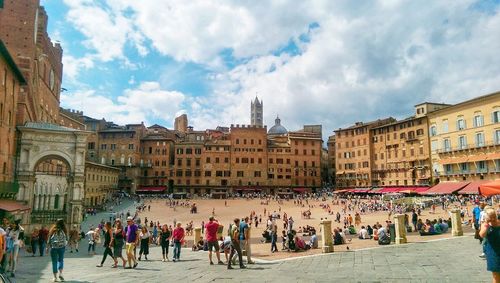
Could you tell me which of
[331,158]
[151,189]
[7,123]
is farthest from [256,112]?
[7,123]

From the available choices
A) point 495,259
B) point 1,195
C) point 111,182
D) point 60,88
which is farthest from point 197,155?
point 495,259

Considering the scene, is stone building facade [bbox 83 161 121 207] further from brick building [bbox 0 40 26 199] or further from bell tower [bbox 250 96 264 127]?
bell tower [bbox 250 96 264 127]

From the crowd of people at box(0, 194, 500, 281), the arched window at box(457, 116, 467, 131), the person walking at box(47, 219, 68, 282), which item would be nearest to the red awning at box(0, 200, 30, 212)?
the crowd of people at box(0, 194, 500, 281)

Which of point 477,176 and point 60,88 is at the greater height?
point 60,88

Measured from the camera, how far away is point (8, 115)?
24.9 m

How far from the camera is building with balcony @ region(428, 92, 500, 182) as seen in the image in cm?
4462

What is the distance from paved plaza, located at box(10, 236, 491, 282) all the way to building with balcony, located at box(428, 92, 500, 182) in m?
38.1

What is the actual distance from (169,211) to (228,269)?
141 ft

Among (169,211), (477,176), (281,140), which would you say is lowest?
(169,211)

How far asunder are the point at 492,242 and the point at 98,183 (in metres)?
59.9

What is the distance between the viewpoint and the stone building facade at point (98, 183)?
53.6m

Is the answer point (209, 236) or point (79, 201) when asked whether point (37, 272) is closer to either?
point (209, 236)

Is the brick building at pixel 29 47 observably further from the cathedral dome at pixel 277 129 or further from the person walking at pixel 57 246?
the cathedral dome at pixel 277 129

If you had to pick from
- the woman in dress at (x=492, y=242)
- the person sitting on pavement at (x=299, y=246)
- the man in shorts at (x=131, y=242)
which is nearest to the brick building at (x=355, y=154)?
the person sitting on pavement at (x=299, y=246)
